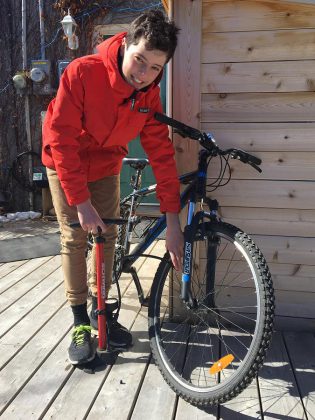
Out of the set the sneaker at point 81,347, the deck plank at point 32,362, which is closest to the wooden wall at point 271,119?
the sneaker at point 81,347

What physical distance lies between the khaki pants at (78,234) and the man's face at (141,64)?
2.08 ft

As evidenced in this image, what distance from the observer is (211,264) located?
6.68 feet

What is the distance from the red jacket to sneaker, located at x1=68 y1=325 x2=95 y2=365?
0.75 meters

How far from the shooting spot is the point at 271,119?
Answer: 2.21 m

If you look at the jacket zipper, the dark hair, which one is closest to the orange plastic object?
the jacket zipper

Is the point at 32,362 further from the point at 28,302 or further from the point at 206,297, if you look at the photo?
the point at 206,297

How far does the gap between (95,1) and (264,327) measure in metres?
5.37

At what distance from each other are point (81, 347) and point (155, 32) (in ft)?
4.96

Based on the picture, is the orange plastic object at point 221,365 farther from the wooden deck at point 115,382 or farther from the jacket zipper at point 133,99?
the jacket zipper at point 133,99

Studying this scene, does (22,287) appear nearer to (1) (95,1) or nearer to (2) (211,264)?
(2) (211,264)

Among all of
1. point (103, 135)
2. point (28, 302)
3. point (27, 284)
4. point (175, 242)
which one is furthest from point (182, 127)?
point (27, 284)

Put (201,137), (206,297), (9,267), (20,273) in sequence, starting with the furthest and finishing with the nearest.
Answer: (9,267)
(20,273)
(206,297)
(201,137)

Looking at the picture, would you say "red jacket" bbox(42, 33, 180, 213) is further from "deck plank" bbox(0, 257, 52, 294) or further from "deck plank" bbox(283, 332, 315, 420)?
"deck plank" bbox(0, 257, 52, 294)

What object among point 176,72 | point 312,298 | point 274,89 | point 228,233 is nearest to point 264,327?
point 228,233
